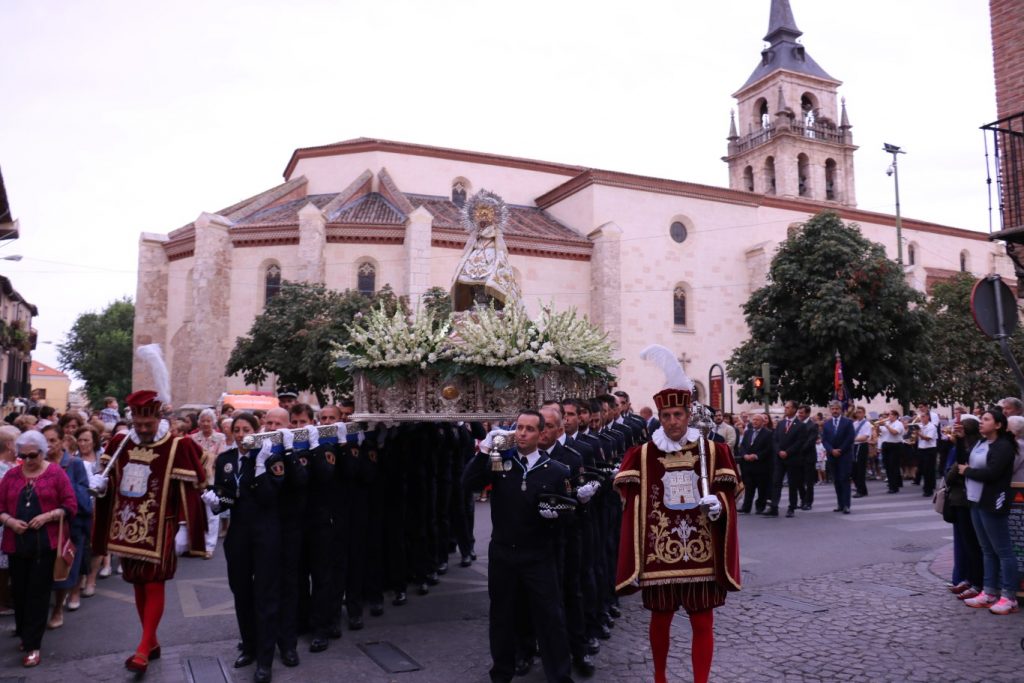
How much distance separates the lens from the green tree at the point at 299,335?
2552 centimetres

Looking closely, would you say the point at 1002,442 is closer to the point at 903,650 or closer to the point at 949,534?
the point at 903,650

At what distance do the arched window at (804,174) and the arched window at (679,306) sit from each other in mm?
14625

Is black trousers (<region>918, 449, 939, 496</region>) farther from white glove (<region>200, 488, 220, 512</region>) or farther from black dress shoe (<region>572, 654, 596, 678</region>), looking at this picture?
white glove (<region>200, 488, 220, 512</region>)

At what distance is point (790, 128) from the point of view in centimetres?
4650

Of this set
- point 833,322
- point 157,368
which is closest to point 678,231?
point 833,322

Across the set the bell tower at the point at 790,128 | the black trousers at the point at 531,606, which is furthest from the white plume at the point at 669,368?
the bell tower at the point at 790,128

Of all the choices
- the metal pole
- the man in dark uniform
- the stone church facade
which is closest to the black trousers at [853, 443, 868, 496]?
the metal pole

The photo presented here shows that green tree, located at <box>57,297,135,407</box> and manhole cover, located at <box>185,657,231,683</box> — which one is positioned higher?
green tree, located at <box>57,297,135,407</box>

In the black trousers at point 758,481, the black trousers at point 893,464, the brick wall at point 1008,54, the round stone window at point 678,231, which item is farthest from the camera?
the round stone window at point 678,231

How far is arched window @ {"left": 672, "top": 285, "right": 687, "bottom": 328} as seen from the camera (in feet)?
125

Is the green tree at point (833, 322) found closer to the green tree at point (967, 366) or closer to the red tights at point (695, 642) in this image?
the green tree at point (967, 366)

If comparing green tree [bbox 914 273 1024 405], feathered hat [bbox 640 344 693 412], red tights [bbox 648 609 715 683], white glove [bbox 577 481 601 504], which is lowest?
red tights [bbox 648 609 715 683]

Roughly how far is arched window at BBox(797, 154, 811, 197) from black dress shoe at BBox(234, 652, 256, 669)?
4738 cm

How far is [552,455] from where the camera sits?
565cm
